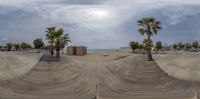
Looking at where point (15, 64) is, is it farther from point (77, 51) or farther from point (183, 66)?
point (77, 51)

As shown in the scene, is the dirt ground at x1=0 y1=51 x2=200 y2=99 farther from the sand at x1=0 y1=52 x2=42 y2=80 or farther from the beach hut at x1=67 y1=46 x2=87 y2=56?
the beach hut at x1=67 y1=46 x2=87 y2=56

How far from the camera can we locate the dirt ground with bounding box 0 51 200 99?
66.4ft

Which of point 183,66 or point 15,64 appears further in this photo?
point 183,66

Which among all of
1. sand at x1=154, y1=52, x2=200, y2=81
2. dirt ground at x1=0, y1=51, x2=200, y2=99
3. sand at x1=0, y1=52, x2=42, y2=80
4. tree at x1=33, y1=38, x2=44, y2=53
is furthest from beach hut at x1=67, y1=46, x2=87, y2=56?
sand at x1=154, y1=52, x2=200, y2=81

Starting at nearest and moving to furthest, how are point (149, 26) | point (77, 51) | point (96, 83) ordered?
point (96, 83)
point (149, 26)
point (77, 51)

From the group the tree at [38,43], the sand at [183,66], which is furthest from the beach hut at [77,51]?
the sand at [183,66]

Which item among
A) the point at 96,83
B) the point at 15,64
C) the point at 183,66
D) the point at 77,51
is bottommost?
the point at 96,83

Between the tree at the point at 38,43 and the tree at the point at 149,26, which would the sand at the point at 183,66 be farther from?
the tree at the point at 38,43

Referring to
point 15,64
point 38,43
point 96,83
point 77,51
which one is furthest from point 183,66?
point 38,43

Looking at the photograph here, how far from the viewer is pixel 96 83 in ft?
68.6

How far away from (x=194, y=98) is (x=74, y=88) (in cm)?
714

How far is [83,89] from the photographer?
20.6 m

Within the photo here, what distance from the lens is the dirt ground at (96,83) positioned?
20250 millimetres

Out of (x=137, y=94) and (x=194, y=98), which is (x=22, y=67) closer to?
(x=137, y=94)
